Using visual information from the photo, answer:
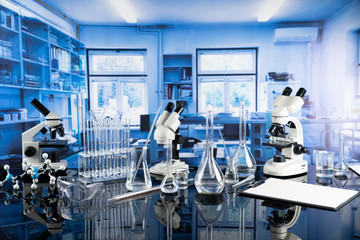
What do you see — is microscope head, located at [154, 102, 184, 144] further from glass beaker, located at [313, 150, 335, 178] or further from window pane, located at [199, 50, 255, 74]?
window pane, located at [199, 50, 255, 74]

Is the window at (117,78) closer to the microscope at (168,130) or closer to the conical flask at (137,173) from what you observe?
the microscope at (168,130)

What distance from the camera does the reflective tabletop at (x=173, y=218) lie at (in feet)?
2.27

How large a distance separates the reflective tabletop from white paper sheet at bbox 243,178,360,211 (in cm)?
2

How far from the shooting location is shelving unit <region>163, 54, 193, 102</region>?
15.9 ft

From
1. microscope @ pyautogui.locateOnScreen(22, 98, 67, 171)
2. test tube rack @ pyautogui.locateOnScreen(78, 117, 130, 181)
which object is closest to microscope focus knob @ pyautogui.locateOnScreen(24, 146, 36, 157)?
microscope @ pyautogui.locateOnScreen(22, 98, 67, 171)

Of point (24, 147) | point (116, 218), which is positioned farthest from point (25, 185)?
point (116, 218)

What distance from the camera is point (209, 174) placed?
0.97 meters

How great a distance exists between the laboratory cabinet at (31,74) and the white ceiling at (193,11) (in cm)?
52

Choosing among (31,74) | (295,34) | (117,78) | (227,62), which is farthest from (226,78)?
(31,74)

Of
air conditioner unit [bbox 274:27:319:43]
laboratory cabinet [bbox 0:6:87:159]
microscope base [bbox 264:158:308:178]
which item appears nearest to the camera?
microscope base [bbox 264:158:308:178]

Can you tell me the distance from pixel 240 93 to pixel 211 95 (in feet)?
1.60

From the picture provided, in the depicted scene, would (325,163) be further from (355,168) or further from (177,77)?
(177,77)

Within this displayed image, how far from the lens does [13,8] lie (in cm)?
341

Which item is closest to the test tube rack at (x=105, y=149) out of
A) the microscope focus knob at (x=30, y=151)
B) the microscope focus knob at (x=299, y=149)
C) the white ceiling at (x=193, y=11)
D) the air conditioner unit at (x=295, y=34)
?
the microscope focus knob at (x=30, y=151)
